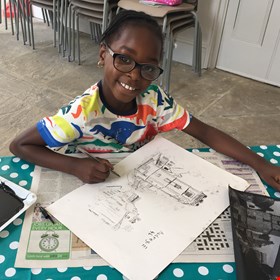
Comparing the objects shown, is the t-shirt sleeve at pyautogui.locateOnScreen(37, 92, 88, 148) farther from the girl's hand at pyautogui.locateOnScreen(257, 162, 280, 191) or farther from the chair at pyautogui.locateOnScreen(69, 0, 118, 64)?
the chair at pyautogui.locateOnScreen(69, 0, 118, 64)

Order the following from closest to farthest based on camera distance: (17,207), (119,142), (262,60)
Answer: (17,207) → (119,142) → (262,60)

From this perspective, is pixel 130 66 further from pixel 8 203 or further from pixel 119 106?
pixel 8 203

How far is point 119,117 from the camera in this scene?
97 cm

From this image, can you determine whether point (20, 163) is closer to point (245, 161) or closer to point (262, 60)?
point (245, 161)

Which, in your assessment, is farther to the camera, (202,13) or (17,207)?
(202,13)

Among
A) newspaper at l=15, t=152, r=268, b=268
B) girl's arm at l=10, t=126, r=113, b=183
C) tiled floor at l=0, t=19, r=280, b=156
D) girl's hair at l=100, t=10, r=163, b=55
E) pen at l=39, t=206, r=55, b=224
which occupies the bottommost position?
tiled floor at l=0, t=19, r=280, b=156

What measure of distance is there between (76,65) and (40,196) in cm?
237

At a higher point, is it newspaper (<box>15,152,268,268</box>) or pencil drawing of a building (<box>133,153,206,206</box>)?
pencil drawing of a building (<box>133,153,206,206</box>)

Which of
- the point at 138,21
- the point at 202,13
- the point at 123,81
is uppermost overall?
the point at 138,21

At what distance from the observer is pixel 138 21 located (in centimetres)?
88

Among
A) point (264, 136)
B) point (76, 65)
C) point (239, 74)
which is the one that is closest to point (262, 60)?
point (239, 74)

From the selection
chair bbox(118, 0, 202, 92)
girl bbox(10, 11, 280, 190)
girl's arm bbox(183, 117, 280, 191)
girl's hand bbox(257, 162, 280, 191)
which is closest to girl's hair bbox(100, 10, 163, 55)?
girl bbox(10, 11, 280, 190)

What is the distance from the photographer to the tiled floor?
2.30 meters

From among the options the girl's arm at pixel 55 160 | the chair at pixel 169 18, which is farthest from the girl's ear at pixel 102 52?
the chair at pixel 169 18
